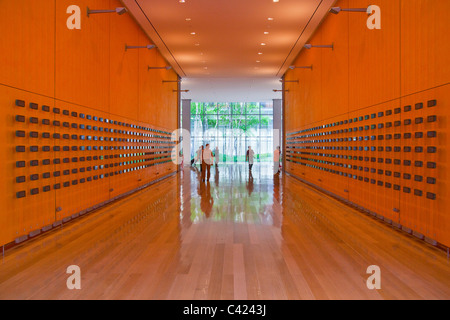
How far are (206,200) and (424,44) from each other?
726cm

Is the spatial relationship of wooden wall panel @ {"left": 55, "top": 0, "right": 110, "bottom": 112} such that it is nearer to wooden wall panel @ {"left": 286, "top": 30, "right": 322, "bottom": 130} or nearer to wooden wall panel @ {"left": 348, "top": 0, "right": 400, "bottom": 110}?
wooden wall panel @ {"left": 348, "top": 0, "right": 400, "bottom": 110}

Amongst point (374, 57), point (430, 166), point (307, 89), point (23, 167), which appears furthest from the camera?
point (307, 89)

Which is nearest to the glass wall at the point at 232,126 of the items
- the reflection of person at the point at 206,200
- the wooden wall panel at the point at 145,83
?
the wooden wall panel at the point at 145,83

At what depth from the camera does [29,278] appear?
15.7ft

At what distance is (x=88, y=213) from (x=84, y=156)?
1.36 metres

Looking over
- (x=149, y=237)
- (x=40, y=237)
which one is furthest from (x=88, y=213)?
(x=149, y=237)

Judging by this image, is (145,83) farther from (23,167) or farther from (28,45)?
(23,167)

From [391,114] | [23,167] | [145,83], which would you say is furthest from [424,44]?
[145,83]

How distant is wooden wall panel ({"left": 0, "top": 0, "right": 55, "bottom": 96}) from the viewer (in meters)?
6.01

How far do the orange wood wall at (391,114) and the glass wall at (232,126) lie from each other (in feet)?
86.3

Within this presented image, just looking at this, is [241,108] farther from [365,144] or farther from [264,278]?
[264,278]

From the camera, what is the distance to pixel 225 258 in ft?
18.6

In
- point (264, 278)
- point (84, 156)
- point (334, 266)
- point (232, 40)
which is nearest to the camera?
point (264, 278)

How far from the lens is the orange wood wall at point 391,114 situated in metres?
6.25
